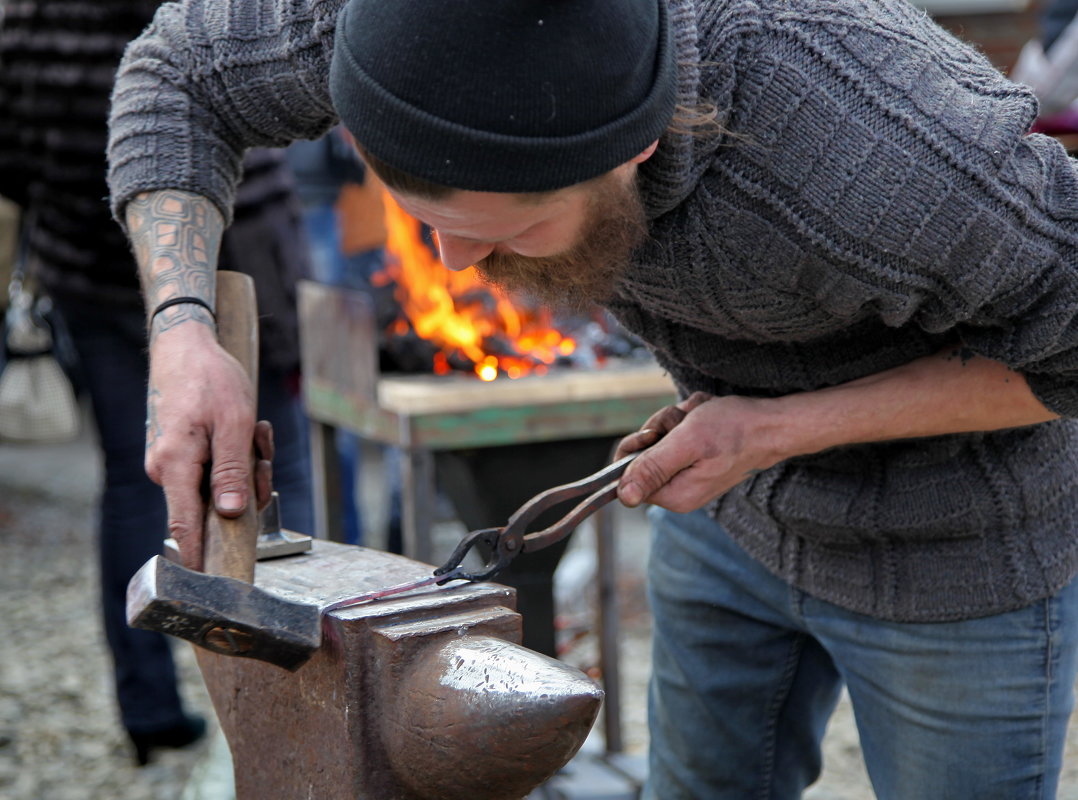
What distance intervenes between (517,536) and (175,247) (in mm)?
575

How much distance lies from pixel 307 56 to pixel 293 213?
5.50ft

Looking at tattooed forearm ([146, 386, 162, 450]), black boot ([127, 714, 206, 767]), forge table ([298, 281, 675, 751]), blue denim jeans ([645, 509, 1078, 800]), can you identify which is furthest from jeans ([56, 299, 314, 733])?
tattooed forearm ([146, 386, 162, 450])

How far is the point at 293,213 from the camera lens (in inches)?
125

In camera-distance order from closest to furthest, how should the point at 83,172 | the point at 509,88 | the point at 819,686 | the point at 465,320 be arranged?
1. the point at 509,88
2. the point at 819,686
3. the point at 83,172
4. the point at 465,320

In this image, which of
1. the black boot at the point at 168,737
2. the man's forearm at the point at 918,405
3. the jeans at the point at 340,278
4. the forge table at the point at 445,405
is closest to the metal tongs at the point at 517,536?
the man's forearm at the point at 918,405

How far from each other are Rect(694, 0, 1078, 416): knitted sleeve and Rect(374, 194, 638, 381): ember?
1675 mm

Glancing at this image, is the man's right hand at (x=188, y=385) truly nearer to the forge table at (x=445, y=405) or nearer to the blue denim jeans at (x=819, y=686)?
the blue denim jeans at (x=819, y=686)

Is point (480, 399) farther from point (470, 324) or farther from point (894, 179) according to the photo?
point (894, 179)

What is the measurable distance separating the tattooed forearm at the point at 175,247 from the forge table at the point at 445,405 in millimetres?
1198

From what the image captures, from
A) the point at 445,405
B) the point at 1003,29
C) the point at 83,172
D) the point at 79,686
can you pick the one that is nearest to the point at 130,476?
the point at 83,172

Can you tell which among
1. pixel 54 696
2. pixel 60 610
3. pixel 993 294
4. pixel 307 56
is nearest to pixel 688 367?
pixel 993 294

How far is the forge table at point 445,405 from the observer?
2.84 meters

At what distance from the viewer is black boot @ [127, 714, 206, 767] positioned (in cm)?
336

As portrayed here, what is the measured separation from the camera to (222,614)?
50.7 inches
